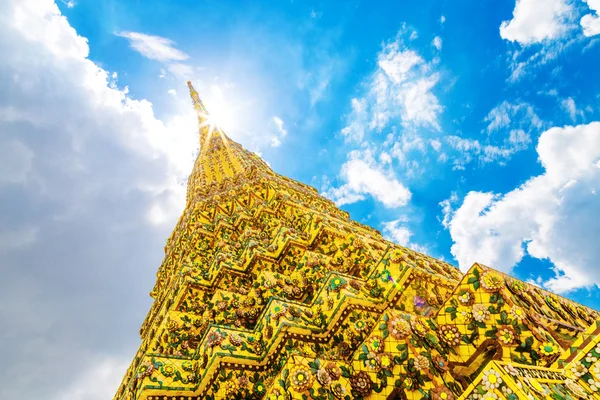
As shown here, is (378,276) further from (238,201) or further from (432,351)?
(238,201)

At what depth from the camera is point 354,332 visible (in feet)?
21.6

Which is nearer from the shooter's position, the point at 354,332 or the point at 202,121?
the point at 354,332

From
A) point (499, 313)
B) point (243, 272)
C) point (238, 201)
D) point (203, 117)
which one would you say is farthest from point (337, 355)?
point (203, 117)

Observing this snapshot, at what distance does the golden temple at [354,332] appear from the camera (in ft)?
14.5

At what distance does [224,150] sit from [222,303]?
728 inches

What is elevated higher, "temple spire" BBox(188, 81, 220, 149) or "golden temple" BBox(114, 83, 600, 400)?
"temple spire" BBox(188, 81, 220, 149)

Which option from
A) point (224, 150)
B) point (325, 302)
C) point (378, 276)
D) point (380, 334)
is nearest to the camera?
point (380, 334)

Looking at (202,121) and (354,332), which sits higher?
(202,121)

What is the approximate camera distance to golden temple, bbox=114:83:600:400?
14.5ft

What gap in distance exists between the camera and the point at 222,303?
30.2 feet

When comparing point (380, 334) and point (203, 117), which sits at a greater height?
point (203, 117)

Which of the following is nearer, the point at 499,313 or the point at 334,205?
the point at 499,313

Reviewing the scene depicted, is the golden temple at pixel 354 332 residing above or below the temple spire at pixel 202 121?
below

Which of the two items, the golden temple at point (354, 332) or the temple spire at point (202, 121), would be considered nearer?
the golden temple at point (354, 332)
